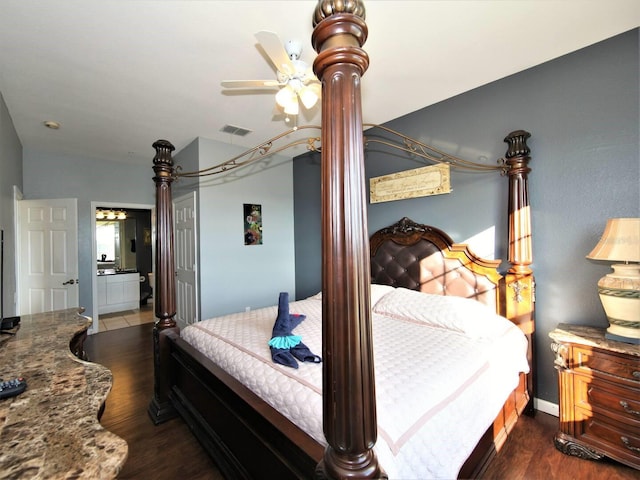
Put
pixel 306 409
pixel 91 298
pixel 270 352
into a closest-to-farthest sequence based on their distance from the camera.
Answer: pixel 306 409, pixel 270 352, pixel 91 298

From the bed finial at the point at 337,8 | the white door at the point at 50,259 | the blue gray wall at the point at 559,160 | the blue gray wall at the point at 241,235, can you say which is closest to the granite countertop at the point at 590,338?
the blue gray wall at the point at 559,160

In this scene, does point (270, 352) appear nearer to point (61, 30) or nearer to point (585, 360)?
point (585, 360)

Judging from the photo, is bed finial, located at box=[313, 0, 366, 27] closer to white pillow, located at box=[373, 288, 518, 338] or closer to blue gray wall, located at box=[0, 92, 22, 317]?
white pillow, located at box=[373, 288, 518, 338]

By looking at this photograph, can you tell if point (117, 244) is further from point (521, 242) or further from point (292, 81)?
point (521, 242)

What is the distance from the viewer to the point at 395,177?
129 inches

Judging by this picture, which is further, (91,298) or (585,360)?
(91,298)

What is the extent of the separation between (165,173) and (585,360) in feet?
10.6

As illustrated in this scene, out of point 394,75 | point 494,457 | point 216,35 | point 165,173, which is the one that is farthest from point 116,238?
point 494,457

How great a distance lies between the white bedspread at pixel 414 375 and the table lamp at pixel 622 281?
563 millimetres

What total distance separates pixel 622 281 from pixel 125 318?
22.4ft

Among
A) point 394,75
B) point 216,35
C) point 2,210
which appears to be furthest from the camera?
point 2,210

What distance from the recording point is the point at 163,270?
7.57 feet

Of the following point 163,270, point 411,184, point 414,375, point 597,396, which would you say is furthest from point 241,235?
point 597,396

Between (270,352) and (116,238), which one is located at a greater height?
(116,238)
